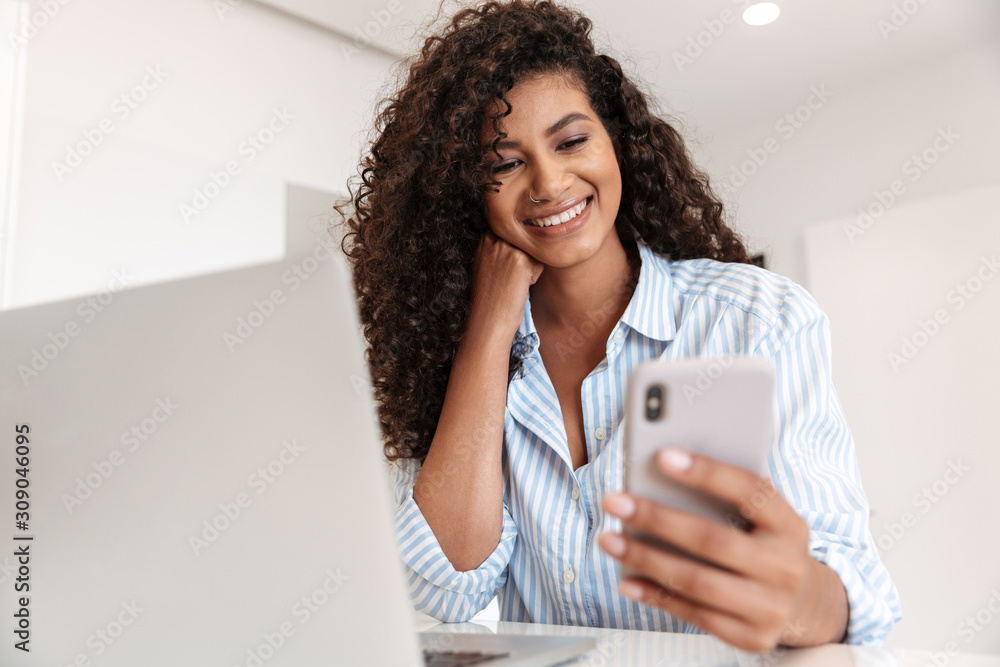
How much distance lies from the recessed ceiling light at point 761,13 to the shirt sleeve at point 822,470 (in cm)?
221

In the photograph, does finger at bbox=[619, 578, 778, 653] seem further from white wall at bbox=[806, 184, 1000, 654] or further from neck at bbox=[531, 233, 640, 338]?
white wall at bbox=[806, 184, 1000, 654]

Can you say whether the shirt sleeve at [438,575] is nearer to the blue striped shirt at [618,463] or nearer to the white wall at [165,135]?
the blue striped shirt at [618,463]

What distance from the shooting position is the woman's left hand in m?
0.48

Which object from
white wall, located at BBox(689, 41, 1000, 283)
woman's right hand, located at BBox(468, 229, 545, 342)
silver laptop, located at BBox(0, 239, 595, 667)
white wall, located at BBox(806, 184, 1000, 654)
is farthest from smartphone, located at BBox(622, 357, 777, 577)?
white wall, located at BBox(689, 41, 1000, 283)

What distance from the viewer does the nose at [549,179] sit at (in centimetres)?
120

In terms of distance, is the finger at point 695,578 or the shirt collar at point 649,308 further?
the shirt collar at point 649,308

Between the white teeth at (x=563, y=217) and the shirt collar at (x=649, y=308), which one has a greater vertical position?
the white teeth at (x=563, y=217)

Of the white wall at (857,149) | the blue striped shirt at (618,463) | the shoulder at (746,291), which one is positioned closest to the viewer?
the blue striped shirt at (618,463)

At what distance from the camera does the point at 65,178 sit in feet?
6.83

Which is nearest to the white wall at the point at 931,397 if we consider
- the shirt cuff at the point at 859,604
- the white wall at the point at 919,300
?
the white wall at the point at 919,300

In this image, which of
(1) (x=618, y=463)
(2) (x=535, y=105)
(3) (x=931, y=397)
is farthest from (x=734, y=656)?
(3) (x=931, y=397)

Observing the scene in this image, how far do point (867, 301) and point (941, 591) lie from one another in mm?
1299

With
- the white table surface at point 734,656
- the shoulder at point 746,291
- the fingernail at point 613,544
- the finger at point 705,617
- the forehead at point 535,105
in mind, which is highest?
the forehead at point 535,105

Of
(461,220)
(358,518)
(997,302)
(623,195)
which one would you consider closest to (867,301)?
(997,302)
